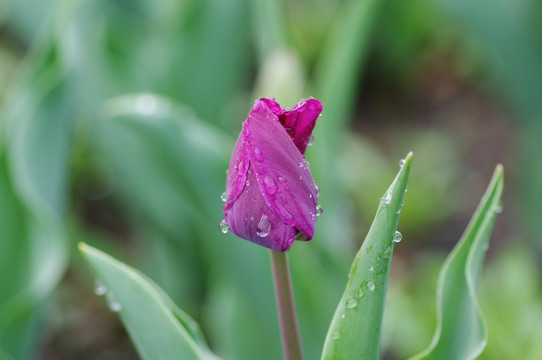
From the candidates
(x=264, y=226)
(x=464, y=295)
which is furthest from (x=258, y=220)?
(x=464, y=295)

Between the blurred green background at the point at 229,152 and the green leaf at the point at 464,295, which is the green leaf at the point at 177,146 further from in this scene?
the green leaf at the point at 464,295

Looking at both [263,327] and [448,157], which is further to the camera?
[448,157]

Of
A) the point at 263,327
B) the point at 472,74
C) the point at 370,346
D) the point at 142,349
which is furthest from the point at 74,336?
the point at 472,74

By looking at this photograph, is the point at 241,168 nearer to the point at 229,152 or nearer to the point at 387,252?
the point at 387,252

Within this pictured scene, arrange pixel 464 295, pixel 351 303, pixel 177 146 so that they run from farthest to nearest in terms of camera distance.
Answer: pixel 177 146 < pixel 464 295 < pixel 351 303

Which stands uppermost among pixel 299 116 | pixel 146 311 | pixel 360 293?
pixel 299 116

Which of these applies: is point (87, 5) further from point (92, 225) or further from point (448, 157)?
point (448, 157)

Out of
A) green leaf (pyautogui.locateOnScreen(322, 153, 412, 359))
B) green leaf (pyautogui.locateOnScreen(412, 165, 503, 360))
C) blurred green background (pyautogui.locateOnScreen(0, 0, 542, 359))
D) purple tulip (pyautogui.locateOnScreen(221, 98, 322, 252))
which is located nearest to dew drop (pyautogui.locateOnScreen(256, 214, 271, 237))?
purple tulip (pyautogui.locateOnScreen(221, 98, 322, 252))
